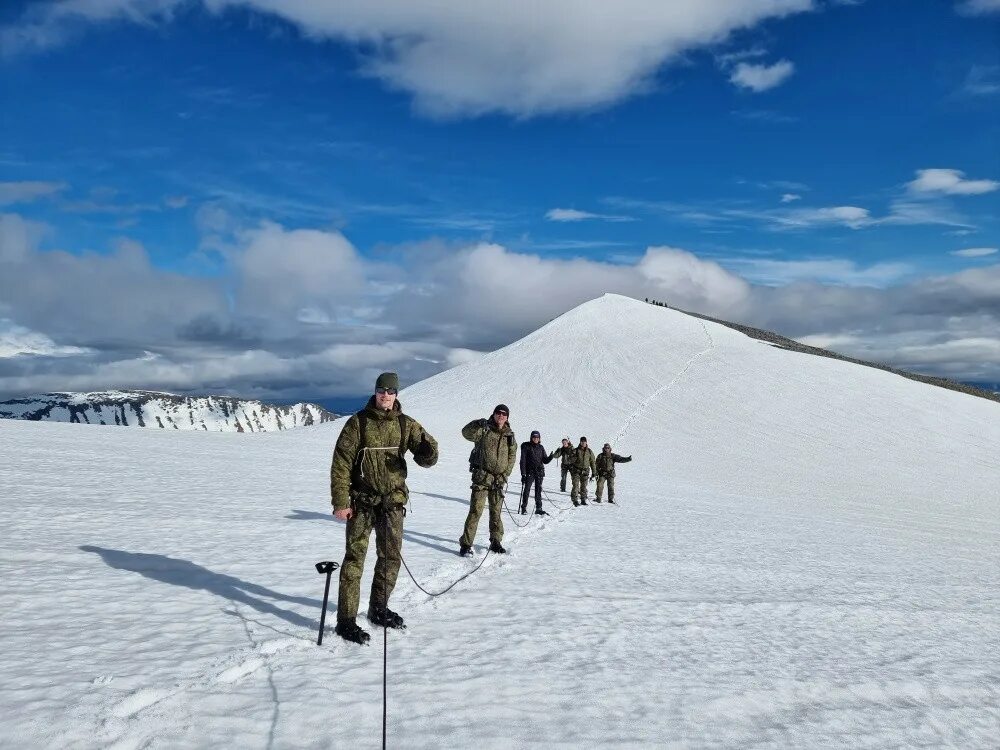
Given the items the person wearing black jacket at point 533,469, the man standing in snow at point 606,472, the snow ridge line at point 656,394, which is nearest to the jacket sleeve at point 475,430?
the person wearing black jacket at point 533,469

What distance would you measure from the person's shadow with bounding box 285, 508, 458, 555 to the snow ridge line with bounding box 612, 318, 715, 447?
3503 centimetres

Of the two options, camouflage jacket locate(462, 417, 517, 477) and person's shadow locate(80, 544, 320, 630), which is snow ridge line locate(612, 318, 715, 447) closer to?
camouflage jacket locate(462, 417, 517, 477)

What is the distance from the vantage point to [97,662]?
19.5ft

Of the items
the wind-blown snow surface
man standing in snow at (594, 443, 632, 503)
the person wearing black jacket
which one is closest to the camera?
the wind-blown snow surface

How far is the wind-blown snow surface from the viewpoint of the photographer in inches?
203

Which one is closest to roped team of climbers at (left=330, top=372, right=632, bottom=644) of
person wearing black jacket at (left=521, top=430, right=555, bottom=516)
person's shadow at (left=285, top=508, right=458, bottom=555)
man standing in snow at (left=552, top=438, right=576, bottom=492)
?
person's shadow at (left=285, top=508, right=458, bottom=555)

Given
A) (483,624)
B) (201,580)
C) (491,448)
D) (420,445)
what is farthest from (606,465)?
(420,445)

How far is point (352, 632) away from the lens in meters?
6.76

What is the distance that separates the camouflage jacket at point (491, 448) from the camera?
469 inches

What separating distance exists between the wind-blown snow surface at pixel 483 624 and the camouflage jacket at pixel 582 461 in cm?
193

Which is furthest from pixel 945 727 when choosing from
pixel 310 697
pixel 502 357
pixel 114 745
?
pixel 502 357

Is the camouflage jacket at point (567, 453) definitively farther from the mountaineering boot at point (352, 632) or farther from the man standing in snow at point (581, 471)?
the mountaineering boot at point (352, 632)

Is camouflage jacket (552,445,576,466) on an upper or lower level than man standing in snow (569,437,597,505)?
upper

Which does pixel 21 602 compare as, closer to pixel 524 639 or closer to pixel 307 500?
pixel 524 639
